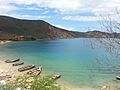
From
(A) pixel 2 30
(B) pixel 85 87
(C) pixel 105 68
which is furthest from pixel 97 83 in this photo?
(A) pixel 2 30

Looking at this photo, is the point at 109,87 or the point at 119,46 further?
the point at 109,87

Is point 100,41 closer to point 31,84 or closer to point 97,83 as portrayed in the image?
point 31,84

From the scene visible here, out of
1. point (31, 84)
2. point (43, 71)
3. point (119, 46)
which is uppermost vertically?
point (119, 46)

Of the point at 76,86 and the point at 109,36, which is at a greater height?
the point at 109,36

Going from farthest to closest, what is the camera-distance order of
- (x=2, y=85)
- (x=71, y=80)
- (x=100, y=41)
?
(x=71, y=80), (x=100, y=41), (x=2, y=85)

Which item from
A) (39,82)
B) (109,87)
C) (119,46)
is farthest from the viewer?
(109,87)

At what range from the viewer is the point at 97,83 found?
33188mm

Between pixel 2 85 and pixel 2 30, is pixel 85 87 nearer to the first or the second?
pixel 2 85

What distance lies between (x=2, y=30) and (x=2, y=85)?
187134mm

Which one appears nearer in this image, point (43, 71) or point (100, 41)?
point (100, 41)

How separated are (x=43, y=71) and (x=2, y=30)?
153 meters

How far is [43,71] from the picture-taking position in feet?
145

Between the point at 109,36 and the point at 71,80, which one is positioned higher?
the point at 109,36

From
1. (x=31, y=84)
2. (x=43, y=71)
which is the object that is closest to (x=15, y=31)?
(x=43, y=71)
